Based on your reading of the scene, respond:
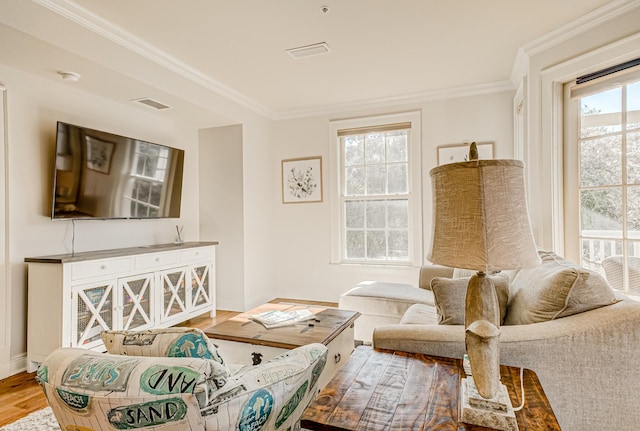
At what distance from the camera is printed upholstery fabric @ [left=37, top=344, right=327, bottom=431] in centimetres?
77

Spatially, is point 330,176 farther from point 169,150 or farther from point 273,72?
point 169,150

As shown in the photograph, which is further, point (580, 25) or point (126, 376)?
point (580, 25)

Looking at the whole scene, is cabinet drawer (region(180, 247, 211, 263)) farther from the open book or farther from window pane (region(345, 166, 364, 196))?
window pane (region(345, 166, 364, 196))

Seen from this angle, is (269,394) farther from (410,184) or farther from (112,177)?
(410,184)

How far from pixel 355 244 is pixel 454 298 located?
2687 millimetres

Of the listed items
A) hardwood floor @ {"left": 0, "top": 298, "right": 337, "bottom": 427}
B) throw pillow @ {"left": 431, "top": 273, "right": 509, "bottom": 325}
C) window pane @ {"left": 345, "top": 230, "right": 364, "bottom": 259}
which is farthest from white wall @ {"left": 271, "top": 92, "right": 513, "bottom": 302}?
hardwood floor @ {"left": 0, "top": 298, "right": 337, "bottom": 427}

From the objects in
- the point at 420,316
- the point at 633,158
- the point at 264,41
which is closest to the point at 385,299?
the point at 420,316


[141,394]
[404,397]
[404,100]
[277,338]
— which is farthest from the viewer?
[404,100]

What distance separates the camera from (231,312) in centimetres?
426

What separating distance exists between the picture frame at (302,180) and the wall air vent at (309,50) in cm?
172

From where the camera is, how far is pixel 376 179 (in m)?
4.40

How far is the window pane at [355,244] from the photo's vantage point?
447 cm

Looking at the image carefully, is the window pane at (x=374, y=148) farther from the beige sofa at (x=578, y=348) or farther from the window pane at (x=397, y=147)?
the beige sofa at (x=578, y=348)

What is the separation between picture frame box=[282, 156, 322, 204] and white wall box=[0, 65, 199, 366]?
199 centimetres
